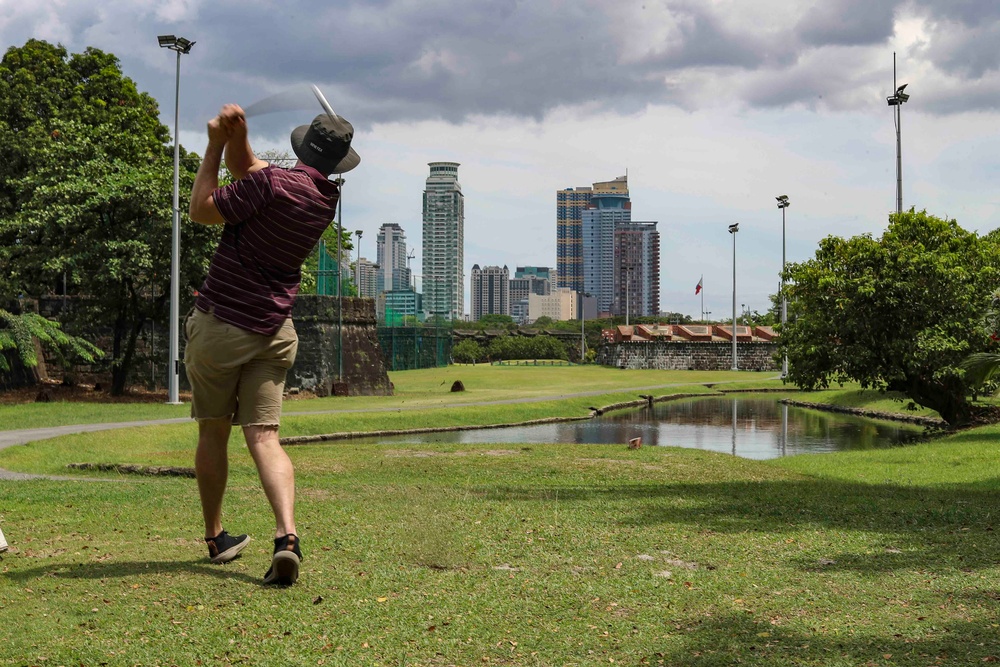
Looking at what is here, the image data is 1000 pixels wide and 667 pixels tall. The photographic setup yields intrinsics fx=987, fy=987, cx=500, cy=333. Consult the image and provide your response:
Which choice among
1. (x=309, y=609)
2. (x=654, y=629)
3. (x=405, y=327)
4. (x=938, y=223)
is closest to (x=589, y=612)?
(x=654, y=629)

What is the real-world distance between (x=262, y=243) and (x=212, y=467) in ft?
3.98

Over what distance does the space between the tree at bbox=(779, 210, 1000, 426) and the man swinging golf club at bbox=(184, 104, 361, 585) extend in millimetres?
19453

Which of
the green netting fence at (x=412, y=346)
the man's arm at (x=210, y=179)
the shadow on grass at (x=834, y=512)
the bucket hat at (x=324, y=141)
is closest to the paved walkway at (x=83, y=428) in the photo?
the shadow on grass at (x=834, y=512)

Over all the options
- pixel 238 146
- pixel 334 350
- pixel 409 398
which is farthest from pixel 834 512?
pixel 334 350

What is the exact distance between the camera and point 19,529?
6.18 metres

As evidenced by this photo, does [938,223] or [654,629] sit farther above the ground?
[938,223]

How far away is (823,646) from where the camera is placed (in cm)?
373

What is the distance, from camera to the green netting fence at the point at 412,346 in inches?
2362

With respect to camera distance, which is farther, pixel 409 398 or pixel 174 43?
pixel 409 398

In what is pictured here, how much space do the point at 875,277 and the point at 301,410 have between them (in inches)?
582

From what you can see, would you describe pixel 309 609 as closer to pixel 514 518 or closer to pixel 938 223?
pixel 514 518

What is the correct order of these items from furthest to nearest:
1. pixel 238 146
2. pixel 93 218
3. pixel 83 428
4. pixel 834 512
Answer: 1. pixel 93 218
2. pixel 83 428
3. pixel 834 512
4. pixel 238 146

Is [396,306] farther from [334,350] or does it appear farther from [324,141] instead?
[324,141]

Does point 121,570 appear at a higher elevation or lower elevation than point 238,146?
lower
